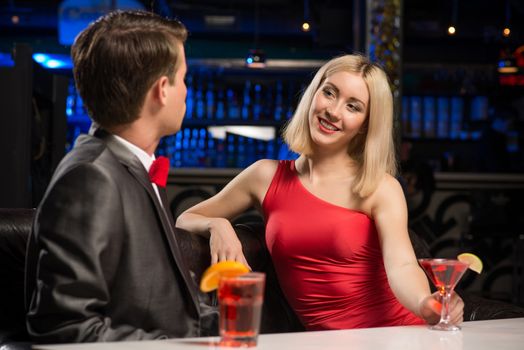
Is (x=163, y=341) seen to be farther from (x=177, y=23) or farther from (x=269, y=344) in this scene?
(x=177, y=23)

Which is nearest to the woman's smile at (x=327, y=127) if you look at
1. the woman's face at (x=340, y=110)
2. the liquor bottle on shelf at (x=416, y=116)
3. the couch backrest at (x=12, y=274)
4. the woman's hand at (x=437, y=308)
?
the woman's face at (x=340, y=110)

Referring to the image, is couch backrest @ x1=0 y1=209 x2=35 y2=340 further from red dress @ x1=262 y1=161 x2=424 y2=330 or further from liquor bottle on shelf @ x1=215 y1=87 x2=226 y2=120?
liquor bottle on shelf @ x1=215 y1=87 x2=226 y2=120

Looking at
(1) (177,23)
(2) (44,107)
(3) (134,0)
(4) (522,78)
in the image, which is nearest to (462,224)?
(4) (522,78)

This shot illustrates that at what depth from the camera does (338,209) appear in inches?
101

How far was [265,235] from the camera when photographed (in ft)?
8.94

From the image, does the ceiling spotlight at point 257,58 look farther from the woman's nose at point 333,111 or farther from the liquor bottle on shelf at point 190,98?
the woman's nose at point 333,111

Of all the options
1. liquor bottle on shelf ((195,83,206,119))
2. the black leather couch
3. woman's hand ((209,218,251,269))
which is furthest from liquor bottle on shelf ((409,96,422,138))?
woman's hand ((209,218,251,269))

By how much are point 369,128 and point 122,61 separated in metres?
1.09

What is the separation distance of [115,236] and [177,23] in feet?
1.63

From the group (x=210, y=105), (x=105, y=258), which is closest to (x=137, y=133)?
(x=105, y=258)

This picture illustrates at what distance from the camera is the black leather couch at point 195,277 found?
2.21 meters

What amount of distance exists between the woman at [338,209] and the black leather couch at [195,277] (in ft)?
0.26

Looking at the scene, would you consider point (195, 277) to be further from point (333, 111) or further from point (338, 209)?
point (333, 111)

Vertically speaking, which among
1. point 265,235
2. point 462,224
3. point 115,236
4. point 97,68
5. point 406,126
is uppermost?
point 97,68
